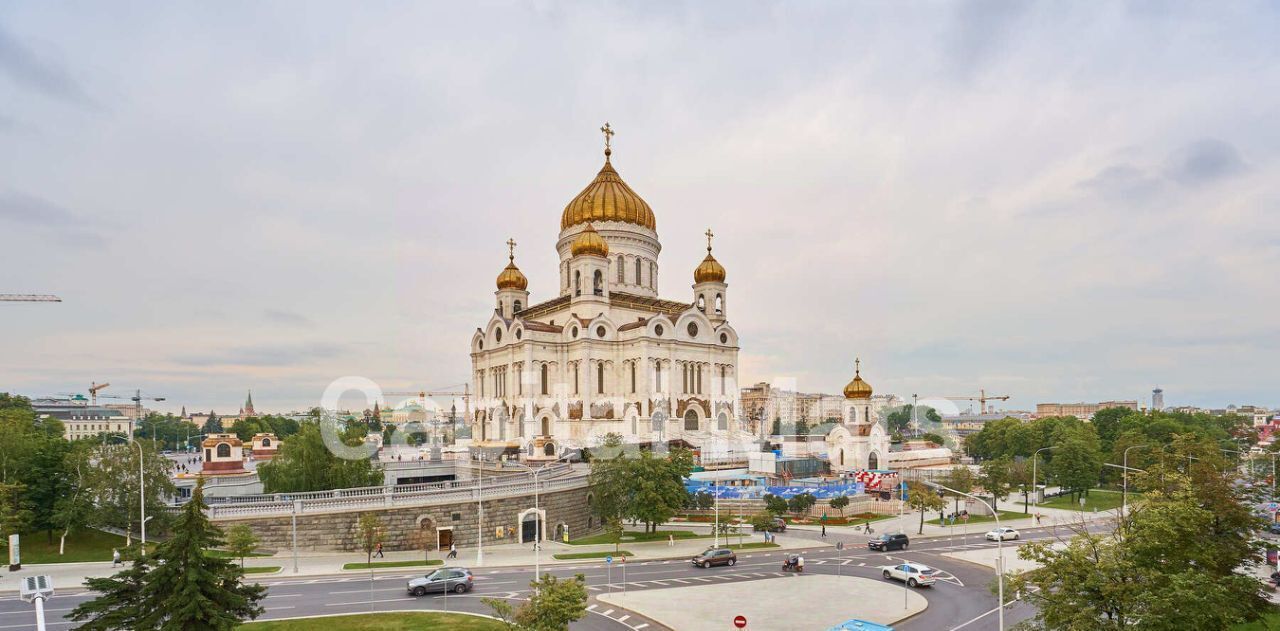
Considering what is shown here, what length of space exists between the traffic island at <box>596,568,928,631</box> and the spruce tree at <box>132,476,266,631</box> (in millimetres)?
14430

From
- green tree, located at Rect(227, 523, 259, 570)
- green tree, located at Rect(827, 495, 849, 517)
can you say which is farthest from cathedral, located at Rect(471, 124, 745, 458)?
green tree, located at Rect(227, 523, 259, 570)

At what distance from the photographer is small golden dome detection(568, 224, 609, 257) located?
77.8m

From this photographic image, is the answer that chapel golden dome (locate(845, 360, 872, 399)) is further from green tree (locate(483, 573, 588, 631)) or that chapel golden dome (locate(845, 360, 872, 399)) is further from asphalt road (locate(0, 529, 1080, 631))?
green tree (locate(483, 573, 588, 631))

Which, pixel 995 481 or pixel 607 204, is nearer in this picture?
pixel 995 481

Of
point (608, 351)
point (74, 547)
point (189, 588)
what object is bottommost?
point (74, 547)

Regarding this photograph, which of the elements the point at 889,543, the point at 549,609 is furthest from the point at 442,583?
the point at 889,543

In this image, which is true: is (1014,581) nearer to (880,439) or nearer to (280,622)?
(280,622)

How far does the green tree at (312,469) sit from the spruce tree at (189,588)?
86.5ft

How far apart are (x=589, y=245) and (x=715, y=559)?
4574 cm

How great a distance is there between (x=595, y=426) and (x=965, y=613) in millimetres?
47307

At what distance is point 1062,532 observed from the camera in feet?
164

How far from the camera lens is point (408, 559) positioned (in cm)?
3866

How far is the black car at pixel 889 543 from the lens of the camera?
42.9 m

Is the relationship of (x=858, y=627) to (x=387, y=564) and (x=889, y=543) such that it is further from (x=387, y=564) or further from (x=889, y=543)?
(x=387, y=564)
